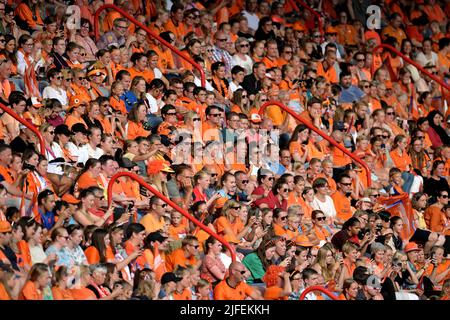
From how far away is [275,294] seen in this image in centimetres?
1415

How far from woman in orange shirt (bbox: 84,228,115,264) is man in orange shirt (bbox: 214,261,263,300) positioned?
3.50 ft

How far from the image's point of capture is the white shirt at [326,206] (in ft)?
50.7

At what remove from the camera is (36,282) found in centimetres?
1280

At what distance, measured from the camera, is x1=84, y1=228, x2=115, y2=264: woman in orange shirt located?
1338 cm

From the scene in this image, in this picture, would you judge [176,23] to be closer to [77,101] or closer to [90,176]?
[77,101]

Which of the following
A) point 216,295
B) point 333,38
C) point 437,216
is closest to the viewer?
point 216,295

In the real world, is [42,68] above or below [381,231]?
above

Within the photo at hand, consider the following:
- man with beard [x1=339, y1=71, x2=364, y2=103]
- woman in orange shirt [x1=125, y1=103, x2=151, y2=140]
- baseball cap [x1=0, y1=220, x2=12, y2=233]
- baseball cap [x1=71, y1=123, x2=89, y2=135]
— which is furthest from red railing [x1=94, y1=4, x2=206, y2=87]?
baseball cap [x1=0, y1=220, x2=12, y2=233]

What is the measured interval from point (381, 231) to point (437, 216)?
2.91 ft

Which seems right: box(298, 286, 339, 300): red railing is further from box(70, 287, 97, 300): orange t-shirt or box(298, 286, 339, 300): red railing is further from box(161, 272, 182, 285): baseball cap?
box(70, 287, 97, 300): orange t-shirt

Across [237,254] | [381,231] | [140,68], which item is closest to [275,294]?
[237,254]

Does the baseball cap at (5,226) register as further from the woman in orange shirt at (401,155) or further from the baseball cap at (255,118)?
the woman in orange shirt at (401,155)

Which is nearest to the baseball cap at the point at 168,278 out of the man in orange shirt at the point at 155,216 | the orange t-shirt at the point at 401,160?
the man in orange shirt at the point at 155,216
